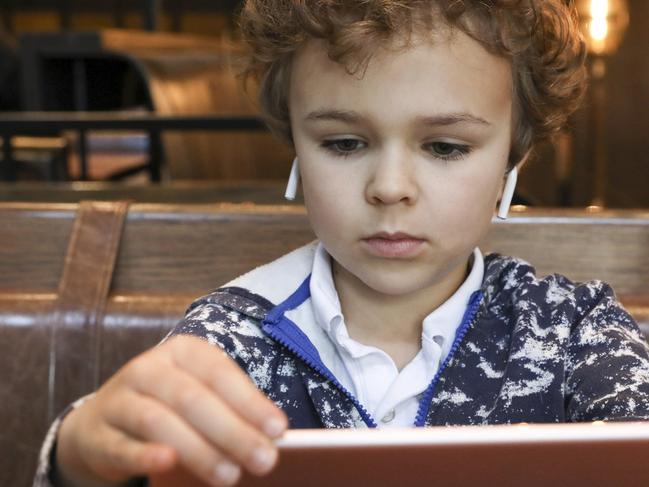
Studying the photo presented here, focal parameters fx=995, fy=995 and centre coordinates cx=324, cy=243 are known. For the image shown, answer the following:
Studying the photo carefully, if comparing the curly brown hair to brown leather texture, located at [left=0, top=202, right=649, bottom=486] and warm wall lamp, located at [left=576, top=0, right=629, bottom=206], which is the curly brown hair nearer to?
brown leather texture, located at [left=0, top=202, right=649, bottom=486]

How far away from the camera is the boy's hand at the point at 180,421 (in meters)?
0.57

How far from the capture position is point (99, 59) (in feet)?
13.5

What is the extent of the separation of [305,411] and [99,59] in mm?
3303

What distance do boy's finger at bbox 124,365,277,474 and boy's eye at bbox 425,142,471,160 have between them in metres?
0.44

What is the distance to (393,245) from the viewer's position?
38.9 inches

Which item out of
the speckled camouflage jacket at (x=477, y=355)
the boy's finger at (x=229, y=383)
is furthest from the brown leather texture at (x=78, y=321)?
the boy's finger at (x=229, y=383)

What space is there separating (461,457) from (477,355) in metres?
0.56

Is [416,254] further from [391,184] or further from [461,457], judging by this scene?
[461,457]

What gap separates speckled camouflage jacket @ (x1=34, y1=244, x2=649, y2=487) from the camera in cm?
105

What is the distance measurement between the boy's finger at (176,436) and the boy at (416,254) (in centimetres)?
39

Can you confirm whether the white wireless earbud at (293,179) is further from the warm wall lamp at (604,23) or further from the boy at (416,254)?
the warm wall lamp at (604,23)

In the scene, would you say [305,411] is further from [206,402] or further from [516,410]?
[206,402]

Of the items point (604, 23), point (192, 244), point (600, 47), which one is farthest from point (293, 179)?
point (600, 47)

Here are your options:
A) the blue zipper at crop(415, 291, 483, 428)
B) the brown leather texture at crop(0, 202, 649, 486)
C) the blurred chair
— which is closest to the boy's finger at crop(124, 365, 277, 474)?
the blue zipper at crop(415, 291, 483, 428)
